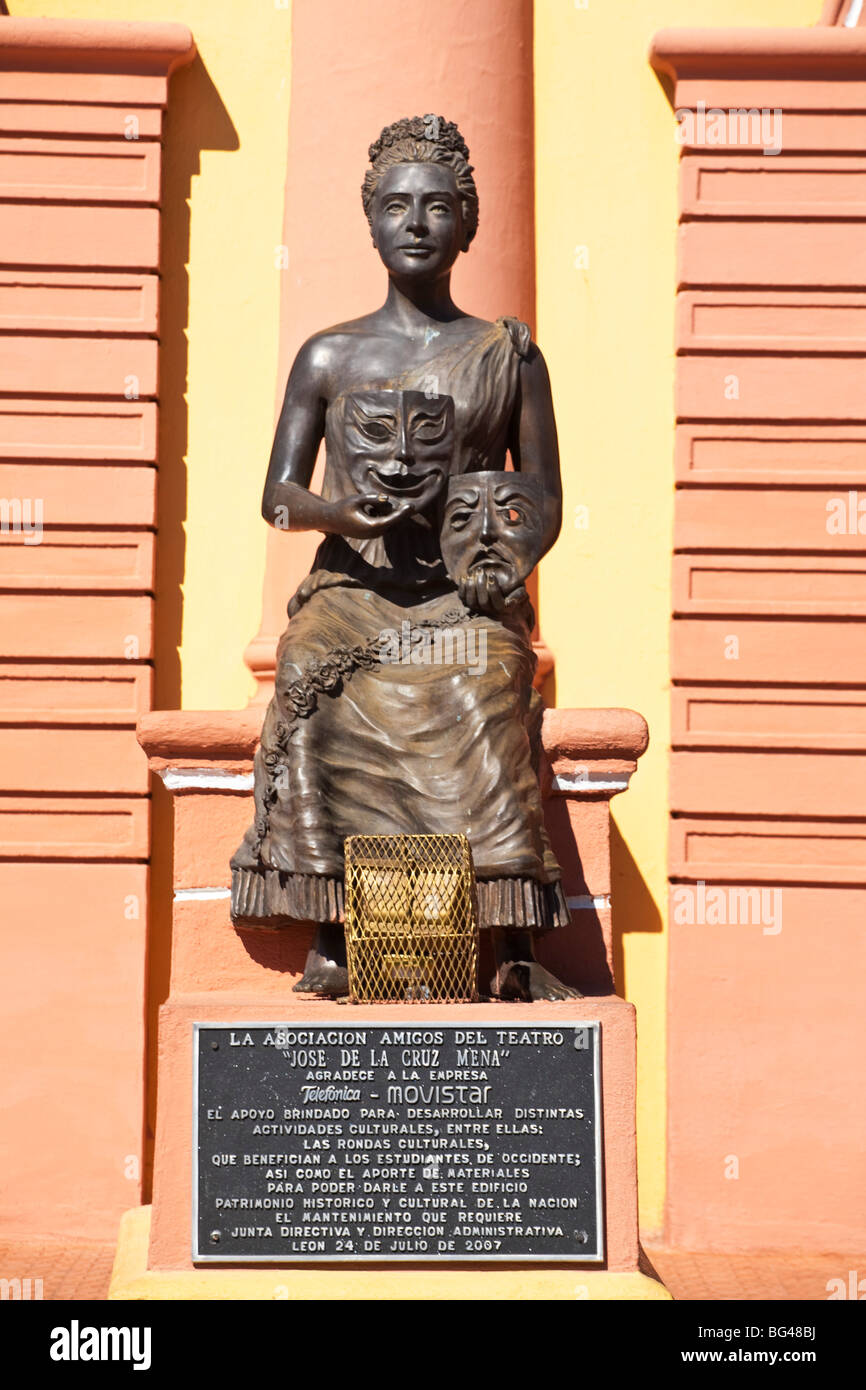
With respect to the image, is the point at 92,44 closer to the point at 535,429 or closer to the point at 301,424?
the point at 301,424

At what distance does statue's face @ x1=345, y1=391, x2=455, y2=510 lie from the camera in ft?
20.1

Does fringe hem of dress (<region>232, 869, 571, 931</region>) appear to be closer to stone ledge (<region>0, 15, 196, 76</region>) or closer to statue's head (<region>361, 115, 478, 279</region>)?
statue's head (<region>361, 115, 478, 279</region>)

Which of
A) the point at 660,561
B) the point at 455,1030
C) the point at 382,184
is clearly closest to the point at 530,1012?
the point at 455,1030

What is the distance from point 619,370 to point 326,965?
3.83 meters

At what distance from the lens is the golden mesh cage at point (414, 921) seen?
5.52 meters

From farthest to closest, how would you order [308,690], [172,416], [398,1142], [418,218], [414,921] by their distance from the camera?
[172,416]
[418,218]
[308,690]
[414,921]
[398,1142]

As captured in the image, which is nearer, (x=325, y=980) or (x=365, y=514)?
(x=325, y=980)

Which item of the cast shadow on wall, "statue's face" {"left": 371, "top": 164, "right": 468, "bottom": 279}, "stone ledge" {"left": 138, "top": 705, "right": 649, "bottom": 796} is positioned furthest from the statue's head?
the cast shadow on wall

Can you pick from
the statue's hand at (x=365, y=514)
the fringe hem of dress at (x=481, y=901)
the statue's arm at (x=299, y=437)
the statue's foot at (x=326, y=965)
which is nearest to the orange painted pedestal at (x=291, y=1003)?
the statue's foot at (x=326, y=965)

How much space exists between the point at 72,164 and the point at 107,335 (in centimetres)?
81

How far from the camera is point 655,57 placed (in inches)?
340

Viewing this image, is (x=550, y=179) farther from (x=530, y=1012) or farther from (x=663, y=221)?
(x=530, y=1012)

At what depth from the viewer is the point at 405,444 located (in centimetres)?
610

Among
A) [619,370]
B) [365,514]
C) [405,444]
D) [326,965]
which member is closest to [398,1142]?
[326,965]
